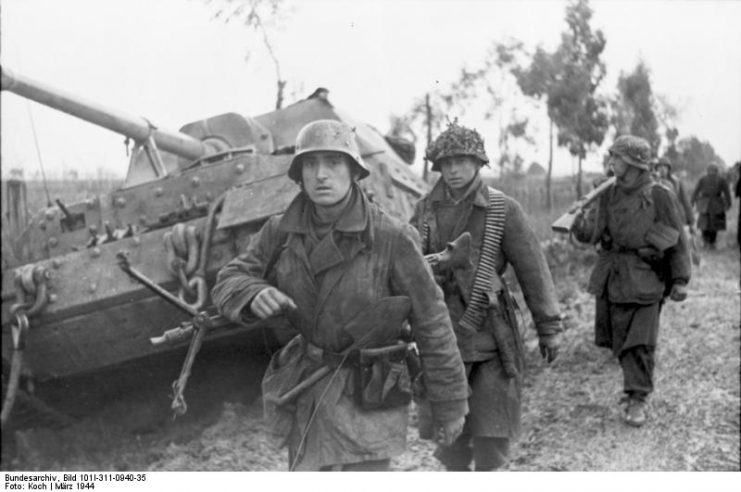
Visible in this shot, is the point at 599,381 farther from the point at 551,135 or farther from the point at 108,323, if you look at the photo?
the point at 108,323

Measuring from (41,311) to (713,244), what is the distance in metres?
9.83

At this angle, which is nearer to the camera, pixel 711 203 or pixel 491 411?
pixel 491 411

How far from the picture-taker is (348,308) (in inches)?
126

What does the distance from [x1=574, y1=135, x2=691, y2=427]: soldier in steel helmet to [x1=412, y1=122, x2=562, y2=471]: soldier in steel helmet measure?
147cm

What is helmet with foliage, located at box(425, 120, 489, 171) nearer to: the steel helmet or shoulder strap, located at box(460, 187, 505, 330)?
shoulder strap, located at box(460, 187, 505, 330)

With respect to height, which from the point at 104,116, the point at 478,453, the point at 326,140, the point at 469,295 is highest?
the point at 104,116

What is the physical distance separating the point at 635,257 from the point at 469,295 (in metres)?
1.86

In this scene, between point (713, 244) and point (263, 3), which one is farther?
point (713, 244)

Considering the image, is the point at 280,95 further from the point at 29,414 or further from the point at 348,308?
the point at 348,308

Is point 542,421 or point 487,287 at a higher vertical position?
point 487,287

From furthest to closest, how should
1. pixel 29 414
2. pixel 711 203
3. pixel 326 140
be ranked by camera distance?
pixel 711 203
pixel 29 414
pixel 326 140

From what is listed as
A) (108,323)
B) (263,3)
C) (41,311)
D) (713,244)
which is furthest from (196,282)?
(713,244)

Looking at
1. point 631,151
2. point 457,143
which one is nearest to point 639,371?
point 631,151

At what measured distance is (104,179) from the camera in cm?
1330
